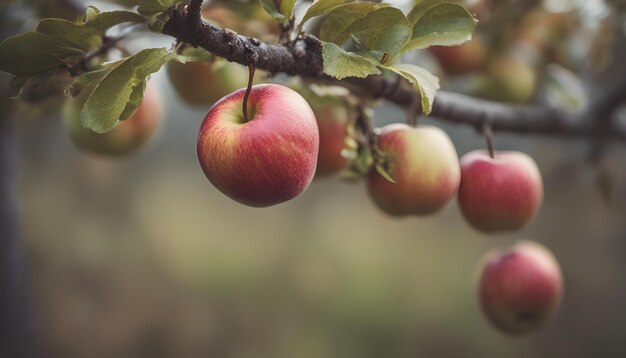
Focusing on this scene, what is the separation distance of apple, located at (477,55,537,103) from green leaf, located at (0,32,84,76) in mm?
698

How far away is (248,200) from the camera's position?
1.33ft

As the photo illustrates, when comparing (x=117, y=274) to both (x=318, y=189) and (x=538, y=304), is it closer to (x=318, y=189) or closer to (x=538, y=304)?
(x=318, y=189)

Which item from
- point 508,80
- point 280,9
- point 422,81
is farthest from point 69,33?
point 508,80

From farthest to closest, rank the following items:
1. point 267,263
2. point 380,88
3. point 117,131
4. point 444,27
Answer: point 267,263 < point 117,131 < point 380,88 < point 444,27

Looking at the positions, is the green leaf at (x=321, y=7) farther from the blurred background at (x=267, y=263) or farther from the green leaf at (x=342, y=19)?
the blurred background at (x=267, y=263)

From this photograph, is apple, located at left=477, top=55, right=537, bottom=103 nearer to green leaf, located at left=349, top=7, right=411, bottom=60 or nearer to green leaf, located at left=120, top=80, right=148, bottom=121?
green leaf, located at left=349, top=7, right=411, bottom=60

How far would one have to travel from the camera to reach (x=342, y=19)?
17.4 inches

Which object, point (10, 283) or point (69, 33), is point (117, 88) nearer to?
point (69, 33)

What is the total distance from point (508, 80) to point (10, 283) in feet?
2.81

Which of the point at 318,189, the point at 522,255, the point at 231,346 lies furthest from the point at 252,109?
the point at 231,346

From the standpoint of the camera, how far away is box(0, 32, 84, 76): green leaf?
0.40m

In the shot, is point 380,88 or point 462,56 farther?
point 462,56

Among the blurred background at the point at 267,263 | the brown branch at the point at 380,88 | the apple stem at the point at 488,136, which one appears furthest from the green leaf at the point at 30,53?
the blurred background at the point at 267,263

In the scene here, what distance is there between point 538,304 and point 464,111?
288mm
